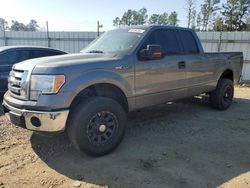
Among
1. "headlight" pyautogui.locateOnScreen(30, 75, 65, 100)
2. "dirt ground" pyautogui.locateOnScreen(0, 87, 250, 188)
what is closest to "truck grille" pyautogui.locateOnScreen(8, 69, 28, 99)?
"headlight" pyautogui.locateOnScreen(30, 75, 65, 100)

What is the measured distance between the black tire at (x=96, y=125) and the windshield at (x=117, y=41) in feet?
3.55

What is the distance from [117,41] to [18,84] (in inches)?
75.3

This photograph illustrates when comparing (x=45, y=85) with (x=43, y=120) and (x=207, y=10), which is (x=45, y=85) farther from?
(x=207, y=10)

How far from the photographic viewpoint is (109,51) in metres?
4.91

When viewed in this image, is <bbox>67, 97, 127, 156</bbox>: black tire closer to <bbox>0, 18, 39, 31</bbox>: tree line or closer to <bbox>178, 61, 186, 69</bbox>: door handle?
<bbox>178, 61, 186, 69</bbox>: door handle

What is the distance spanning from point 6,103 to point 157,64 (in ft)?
8.36

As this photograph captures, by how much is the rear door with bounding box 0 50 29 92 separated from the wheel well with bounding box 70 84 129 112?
404cm

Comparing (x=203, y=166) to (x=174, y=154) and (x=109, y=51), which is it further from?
(x=109, y=51)

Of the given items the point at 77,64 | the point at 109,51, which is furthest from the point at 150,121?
the point at 77,64

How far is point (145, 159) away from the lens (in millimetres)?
4176

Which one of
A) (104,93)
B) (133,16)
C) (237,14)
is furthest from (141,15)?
(104,93)

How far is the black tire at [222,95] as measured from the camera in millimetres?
6961

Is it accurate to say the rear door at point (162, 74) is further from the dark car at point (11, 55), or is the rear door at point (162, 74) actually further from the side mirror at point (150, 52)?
the dark car at point (11, 55)

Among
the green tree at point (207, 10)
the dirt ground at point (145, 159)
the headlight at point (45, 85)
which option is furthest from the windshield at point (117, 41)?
the green tree at point (207, 10)
